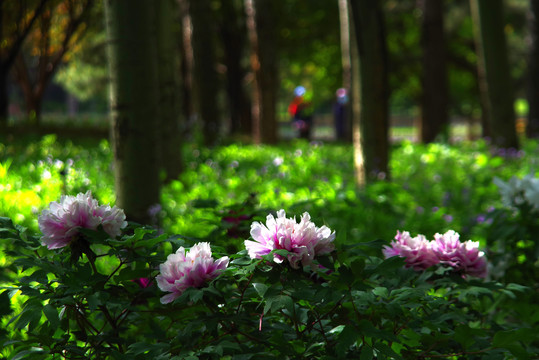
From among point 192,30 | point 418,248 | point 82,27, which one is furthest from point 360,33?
point 82,27

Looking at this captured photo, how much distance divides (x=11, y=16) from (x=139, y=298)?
1283 centimetres

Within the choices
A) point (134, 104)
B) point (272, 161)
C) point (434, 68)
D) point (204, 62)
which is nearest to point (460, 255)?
point (134, 104)

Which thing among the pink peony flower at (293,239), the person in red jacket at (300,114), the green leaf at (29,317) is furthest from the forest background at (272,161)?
the person in red jacket at (300,114)

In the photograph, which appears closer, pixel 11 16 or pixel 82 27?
pixel 11 16

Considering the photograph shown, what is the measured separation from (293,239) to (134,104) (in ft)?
9.22

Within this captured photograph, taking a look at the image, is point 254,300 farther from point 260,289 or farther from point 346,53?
point 346,53

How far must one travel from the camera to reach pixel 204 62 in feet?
44.1

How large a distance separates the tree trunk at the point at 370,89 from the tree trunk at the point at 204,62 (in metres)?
7.29

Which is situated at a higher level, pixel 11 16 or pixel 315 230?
pixel 11 16

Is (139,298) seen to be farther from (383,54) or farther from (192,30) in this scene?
(192,30)

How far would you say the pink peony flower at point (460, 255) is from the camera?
214 cm

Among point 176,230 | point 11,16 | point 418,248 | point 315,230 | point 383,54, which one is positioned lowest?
point 176,230

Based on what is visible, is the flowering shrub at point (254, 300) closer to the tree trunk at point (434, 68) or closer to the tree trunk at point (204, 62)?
the tree trunk at point (204, 62)

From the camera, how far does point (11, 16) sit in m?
13.1
